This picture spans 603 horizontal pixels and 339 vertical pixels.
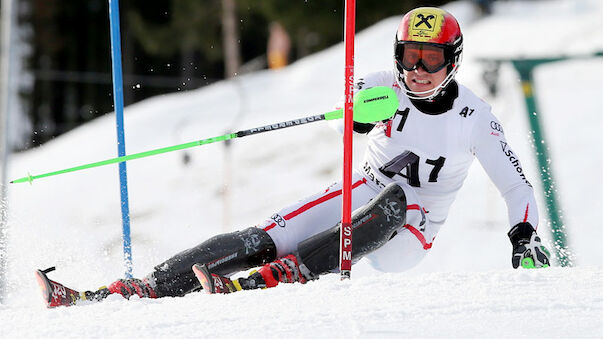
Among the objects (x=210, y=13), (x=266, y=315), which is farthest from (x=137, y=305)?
(x=210, y=13)

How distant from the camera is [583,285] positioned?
3.28 metres

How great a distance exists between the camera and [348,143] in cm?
354

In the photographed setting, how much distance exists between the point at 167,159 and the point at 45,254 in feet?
34.6

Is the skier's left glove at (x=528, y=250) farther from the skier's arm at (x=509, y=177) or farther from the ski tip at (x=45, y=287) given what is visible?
the ski tip at (x=45, y=287)

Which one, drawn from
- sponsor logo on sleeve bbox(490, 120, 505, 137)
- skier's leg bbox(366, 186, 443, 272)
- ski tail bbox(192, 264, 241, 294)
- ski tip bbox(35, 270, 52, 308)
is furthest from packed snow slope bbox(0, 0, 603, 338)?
sponsor logo on sleeve bbox(490, 120, 505, 137)

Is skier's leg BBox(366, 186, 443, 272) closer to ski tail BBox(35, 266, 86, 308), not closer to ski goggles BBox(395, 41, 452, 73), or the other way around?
ski goggles BBox(395, 41, 452, 73)

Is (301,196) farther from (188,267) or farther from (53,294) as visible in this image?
(53,294)

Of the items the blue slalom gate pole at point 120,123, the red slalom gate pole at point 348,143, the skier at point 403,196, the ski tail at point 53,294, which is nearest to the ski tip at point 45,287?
the ski tail at point 53,294

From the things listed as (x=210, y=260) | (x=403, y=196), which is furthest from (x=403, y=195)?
(x=210, y=260)

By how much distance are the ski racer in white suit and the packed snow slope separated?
1.06 feet

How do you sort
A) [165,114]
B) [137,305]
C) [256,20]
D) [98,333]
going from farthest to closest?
[256,20] → [165,114] → [137,305] → [98,333]

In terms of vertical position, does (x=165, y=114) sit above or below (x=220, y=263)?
above

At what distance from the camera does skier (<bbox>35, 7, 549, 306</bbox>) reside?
3.78 metres

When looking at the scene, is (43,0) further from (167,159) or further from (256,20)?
(167,159)
